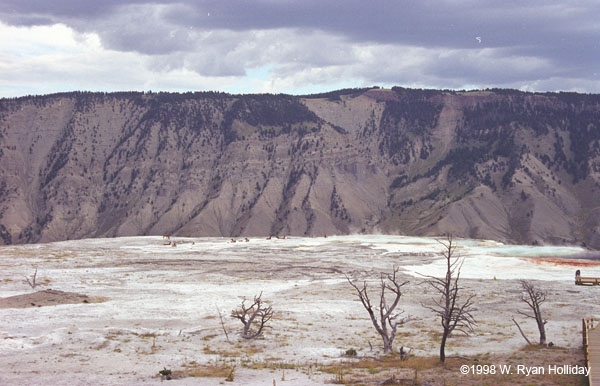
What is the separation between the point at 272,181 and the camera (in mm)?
182500

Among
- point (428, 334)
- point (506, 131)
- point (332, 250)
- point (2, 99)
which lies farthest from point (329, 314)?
point (2, 99)

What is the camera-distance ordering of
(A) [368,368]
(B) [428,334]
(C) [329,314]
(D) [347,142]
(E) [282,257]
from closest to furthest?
(A) [368,368]
(B) [428,334]
(C) [329,314]
(E) [282,257]
(D) [347,142]

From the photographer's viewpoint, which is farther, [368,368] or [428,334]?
[428,334]

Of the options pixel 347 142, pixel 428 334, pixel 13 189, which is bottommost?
pixel 428 334

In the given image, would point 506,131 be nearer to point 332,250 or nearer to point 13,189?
A: point 332,250

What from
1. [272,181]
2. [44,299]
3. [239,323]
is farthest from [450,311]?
[272,181]

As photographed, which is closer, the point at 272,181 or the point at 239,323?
the point at 239,323

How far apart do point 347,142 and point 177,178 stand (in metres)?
50.9

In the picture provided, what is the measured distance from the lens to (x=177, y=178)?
603 feet

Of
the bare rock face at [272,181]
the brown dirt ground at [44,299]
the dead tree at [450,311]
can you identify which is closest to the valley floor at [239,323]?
the brown dirt ground at [44,299]

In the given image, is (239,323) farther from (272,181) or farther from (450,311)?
(272,181)

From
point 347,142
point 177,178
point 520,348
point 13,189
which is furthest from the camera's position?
point 347,142

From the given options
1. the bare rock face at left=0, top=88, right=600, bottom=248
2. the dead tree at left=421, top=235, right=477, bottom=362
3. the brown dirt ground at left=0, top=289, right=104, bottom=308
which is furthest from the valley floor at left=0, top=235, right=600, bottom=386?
the bare rock face at left=0, top=88, right=600, bottom=248

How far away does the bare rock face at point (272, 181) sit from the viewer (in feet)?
525
